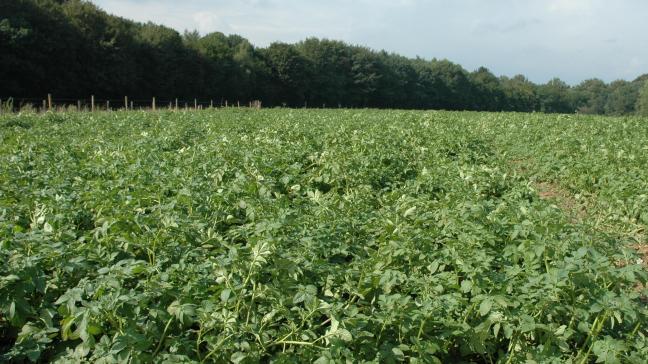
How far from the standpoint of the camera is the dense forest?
34.7 metres

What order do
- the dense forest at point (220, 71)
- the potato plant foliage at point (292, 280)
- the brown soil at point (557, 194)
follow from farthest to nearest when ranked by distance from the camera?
the dense forest at point (220, 71) < the brown soil at point (557, 194) < the potato plant foliage at point (292, 280)

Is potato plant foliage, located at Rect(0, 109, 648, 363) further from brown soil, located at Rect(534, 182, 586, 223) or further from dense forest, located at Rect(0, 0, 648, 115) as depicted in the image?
dense forest, located at Rect(0, 0, 648, 115)

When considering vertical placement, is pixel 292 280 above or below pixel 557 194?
above

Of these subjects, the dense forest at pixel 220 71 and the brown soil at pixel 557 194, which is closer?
the brown soil at pixel 557 194

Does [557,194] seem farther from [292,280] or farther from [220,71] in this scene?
[220,71]

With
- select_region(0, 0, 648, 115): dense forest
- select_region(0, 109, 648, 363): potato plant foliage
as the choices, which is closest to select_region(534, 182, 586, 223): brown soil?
select_region(0, 109, 648, 363): potato plant foliage

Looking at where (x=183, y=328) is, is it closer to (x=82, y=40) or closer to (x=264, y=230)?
(x=264, y=230)

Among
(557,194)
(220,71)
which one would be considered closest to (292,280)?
(557,194)

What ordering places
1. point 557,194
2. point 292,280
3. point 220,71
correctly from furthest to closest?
point 220,71 → point 557,194 → point 292,280

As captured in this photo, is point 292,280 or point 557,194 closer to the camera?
point 292,280

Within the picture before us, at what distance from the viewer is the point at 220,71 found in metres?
50.7

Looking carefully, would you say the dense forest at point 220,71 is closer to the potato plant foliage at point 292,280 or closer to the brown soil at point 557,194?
the brown soil at point 557,194

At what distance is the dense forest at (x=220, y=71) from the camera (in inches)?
1364

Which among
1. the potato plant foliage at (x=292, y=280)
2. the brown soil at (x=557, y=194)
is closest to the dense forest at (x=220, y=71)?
the brown soil at (x=557, y=194)
